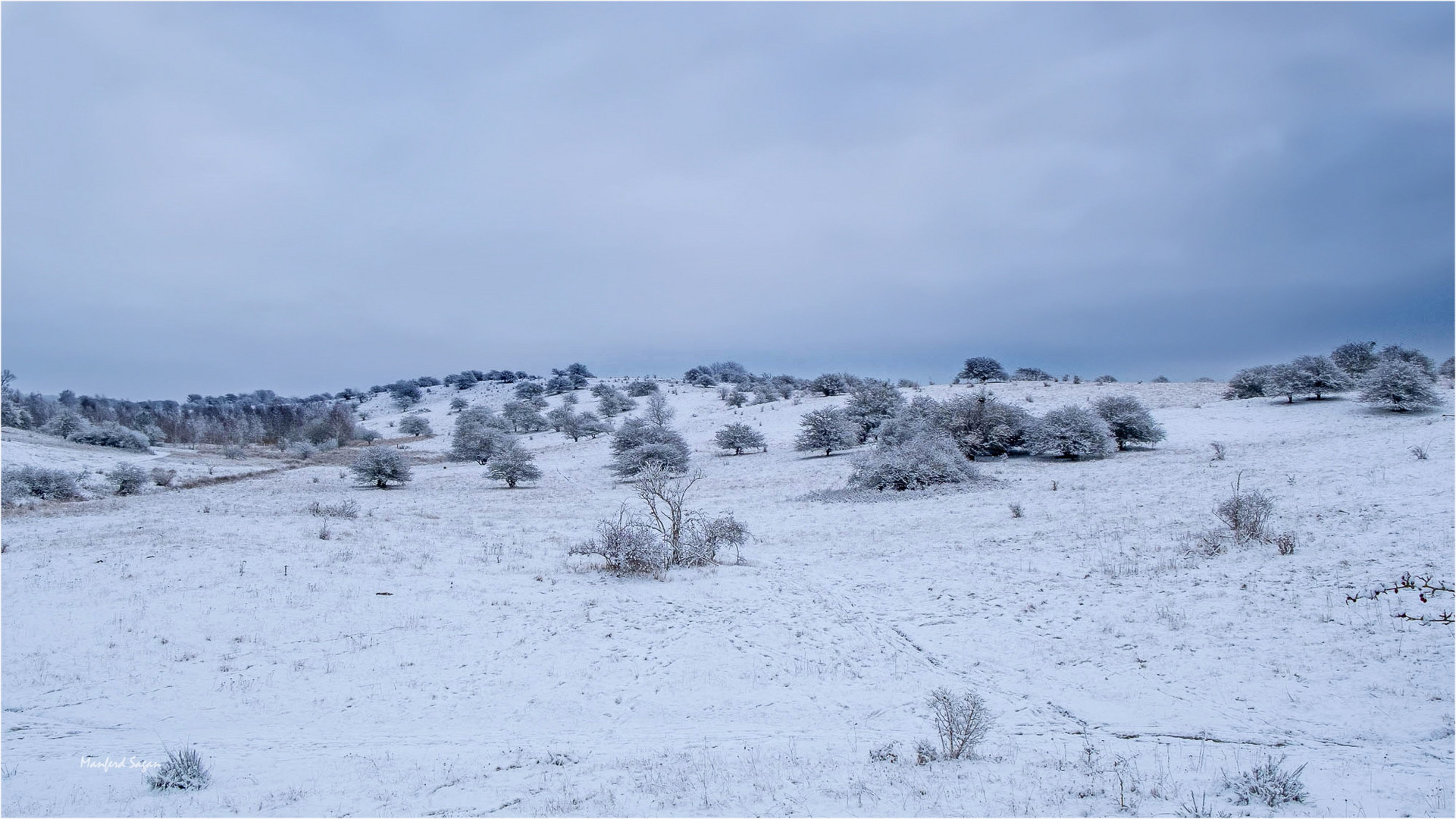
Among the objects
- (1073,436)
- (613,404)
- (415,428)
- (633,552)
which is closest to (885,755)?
(633,552)

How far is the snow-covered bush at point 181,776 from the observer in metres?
5.57

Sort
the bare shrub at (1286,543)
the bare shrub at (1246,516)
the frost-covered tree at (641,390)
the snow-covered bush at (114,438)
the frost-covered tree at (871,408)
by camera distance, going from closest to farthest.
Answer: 1. the bare shrub at (1286,543)
2. the bare shrub at (1246,516)
3. the frost-covered tree at (871,408)
4. the snow-covered bush at (114,438)
5. the frost-covered tree at (641,390)

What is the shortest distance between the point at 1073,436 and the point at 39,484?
3824 cm

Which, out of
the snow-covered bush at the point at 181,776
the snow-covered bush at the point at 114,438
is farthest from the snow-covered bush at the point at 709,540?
the snow-covered bush at the point at 114,438

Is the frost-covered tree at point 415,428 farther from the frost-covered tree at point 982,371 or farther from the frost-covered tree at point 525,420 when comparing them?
the frost-covered tree at point 982,371

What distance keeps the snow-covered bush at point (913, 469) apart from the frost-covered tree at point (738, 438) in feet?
42.5

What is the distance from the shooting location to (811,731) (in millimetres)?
6637

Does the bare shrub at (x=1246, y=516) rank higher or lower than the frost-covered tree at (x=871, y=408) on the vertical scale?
lower

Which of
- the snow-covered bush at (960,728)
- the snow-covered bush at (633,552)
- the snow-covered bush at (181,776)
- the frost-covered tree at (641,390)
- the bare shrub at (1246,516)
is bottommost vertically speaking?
the snow-covered bush at (181,776)

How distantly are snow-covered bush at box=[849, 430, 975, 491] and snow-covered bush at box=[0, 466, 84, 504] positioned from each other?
29.5m

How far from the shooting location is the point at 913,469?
21062mm

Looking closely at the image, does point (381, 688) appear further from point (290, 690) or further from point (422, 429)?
point (422, 429)

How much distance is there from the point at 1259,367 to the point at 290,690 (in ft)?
136

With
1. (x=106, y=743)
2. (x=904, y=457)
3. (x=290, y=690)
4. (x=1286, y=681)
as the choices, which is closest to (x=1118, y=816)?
(x=1286, y=681)
